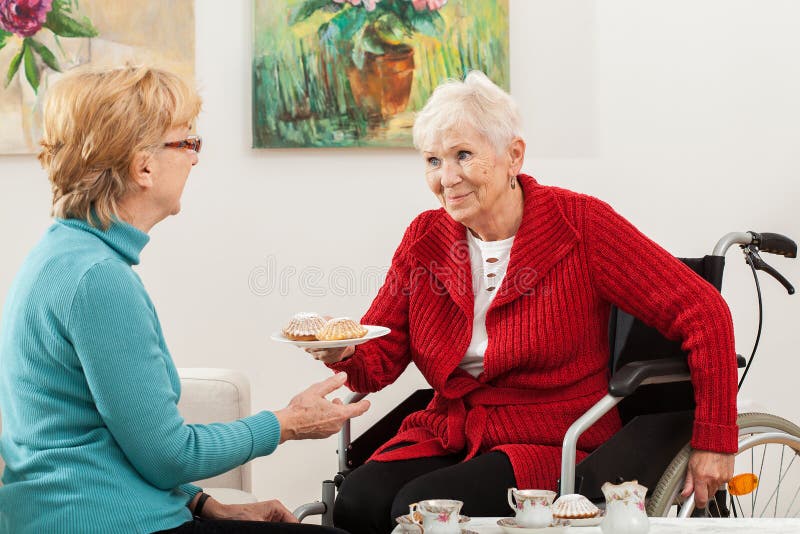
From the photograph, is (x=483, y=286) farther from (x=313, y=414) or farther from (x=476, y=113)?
(x=313, y=414)

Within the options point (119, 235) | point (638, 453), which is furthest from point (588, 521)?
point (119, 235)

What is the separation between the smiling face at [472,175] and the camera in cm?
188

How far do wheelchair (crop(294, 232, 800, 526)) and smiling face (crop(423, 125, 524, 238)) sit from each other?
0.43m

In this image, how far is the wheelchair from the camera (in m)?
1.65

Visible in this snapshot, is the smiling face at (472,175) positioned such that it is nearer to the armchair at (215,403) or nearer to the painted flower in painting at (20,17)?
the armchair at (215,403)

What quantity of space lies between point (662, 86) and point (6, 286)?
7.00 feet

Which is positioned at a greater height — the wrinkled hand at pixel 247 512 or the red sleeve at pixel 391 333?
the red sleeve at pixel 391 333

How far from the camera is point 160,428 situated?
48.1 inches

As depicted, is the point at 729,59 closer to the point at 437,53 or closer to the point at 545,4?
the point at 545,4

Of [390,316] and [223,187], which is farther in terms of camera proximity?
[223,187]

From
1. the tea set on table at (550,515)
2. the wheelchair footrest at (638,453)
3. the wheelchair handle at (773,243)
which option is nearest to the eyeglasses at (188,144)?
the tea set on table at (550,515)

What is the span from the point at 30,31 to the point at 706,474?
232cm

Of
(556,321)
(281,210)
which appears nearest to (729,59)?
(556,321)

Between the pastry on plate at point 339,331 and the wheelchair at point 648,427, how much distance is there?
1.16ft
